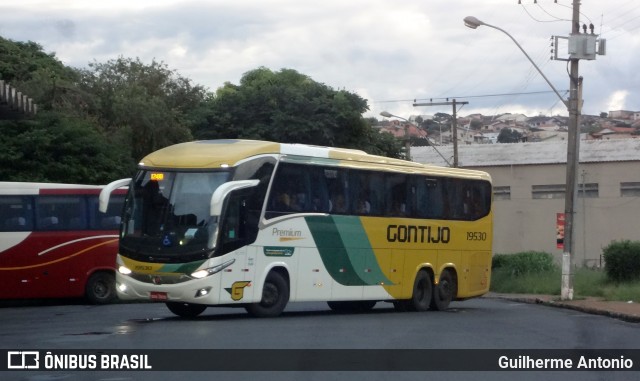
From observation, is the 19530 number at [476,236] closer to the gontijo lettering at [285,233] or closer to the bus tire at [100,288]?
the gontijo lettering at [285,233]

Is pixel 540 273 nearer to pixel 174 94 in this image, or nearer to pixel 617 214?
pixel 617 214

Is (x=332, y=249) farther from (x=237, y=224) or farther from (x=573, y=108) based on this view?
(x=573, y=108)

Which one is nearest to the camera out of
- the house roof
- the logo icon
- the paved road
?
the paved road

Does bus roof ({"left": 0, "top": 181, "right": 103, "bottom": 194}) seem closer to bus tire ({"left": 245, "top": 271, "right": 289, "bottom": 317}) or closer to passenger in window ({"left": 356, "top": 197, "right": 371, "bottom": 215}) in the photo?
passenger in window ({"left": 356, "top": 197, "right": 371, "bottom": 215})

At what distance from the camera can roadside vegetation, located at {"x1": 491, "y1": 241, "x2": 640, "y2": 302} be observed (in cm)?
3303

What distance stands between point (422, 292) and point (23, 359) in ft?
47.3

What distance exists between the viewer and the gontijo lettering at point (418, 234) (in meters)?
24.8

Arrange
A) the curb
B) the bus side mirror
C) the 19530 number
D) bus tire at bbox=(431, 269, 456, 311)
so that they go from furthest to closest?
the 19530 number
bus tire at bbox=(431, 269, 456, 311)
the curb
the bus side mirror

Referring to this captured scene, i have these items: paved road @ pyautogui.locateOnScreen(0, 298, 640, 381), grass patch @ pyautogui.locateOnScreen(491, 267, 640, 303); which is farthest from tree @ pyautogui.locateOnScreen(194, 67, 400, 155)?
paved road @ pyautogui.locateOnScreen(0, 298, 640, 381)

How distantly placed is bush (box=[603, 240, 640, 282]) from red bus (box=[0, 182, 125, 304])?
16.5m

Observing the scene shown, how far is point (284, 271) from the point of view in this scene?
855 inches

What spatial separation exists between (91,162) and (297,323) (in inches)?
769

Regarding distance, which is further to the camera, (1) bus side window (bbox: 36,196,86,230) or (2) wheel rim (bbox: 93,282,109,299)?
(2) wheel rim (bbox: 93,282,109,299)

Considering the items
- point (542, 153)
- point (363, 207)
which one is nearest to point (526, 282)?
point (363, 207)
